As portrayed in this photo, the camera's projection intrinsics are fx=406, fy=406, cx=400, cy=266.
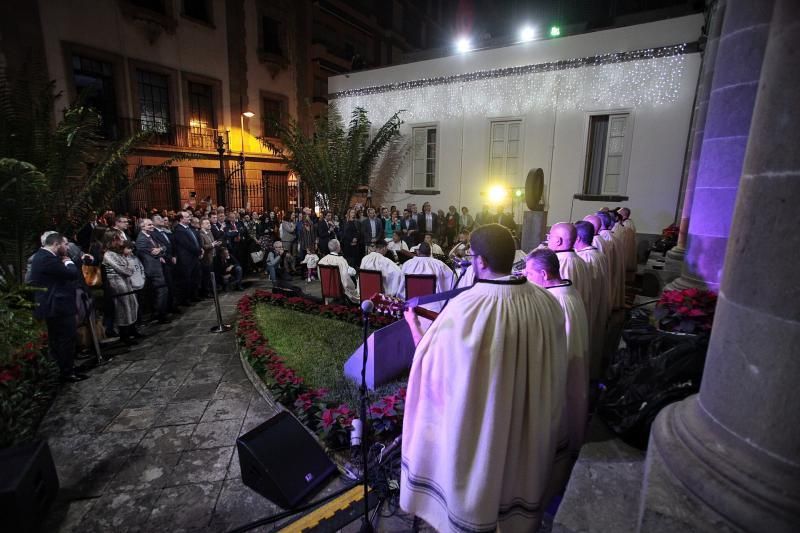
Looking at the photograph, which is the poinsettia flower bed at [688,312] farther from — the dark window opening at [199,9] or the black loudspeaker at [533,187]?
the dark window opening at [199,9]

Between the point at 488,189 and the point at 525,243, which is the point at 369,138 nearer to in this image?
the point at 488,189

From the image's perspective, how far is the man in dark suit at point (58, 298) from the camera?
4707 mm

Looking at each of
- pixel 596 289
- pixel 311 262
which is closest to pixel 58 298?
pixel 311 262

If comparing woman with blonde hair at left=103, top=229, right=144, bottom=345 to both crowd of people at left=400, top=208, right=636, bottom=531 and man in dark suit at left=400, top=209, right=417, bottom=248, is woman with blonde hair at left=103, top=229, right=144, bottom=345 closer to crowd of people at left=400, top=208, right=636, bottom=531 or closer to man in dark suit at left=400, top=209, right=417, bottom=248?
crowd of people at left=400, top=208, right=636, bottom=531

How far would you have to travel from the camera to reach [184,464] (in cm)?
355

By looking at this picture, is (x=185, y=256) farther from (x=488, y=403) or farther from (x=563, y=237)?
(x=488, y=403)

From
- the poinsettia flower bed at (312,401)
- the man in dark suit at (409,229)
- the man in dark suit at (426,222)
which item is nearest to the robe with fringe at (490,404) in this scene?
the poinsettia flower bed at (312,401)

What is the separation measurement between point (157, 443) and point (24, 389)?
1478 millimetres

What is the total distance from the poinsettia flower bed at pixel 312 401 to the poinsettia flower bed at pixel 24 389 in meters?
2.10

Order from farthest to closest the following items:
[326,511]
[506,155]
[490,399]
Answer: [506,155] < [326,511] < [490,399]

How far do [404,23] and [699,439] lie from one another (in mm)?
30632

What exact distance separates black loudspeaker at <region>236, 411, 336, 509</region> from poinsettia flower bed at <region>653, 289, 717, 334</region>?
3045 mm

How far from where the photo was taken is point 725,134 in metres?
4.09

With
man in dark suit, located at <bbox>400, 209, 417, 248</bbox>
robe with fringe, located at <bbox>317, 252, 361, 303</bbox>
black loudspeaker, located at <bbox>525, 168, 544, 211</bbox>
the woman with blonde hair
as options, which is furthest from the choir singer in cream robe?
man in dark suit, located at <bbox>400, 209, 417, 248</bbox>
